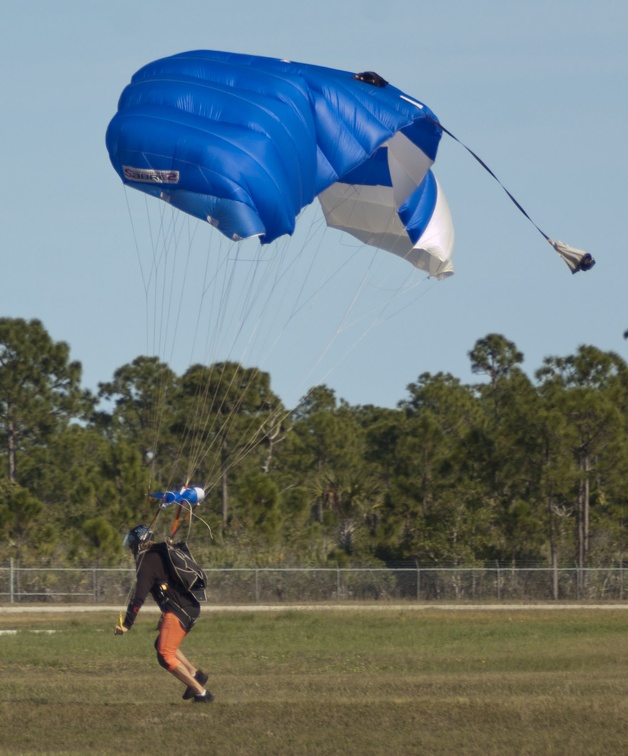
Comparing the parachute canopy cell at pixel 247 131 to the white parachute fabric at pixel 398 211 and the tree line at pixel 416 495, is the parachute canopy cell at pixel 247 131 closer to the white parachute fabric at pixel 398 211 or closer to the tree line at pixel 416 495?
the white parachute fabric at pixel 398 211

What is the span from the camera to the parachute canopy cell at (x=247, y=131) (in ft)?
45.5

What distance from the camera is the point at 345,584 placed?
130 feet

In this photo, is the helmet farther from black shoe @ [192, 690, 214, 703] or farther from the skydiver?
black shoe @ [192, 690, 214, 703]

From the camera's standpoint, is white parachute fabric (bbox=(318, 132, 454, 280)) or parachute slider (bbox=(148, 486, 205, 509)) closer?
parachute slider (bbox=(148, 486, 205, 509))

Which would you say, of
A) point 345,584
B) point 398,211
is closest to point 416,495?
point 345,584

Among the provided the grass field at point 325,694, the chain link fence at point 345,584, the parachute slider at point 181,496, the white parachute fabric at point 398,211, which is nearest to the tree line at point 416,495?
the chain link fence at point 345,584

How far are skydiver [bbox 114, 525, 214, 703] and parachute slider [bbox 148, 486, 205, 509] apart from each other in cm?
42

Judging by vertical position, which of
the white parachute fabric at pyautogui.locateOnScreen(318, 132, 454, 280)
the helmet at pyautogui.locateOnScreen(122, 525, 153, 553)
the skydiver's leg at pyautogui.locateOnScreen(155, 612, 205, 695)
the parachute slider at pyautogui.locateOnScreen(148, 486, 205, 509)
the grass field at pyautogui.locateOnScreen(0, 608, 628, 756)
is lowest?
the grass field at pyautogui.locateOnScreen(0, 608, 628, 756)

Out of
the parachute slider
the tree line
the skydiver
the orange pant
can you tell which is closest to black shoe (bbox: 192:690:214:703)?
the skydiver

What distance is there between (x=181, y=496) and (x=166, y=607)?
109 cm

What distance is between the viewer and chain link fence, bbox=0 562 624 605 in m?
38.4

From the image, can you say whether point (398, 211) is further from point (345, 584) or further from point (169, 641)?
point (345, 584)

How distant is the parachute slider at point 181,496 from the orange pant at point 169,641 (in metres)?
1.09

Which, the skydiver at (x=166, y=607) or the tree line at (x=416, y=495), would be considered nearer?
the skydiver at (x=166, y=607)
